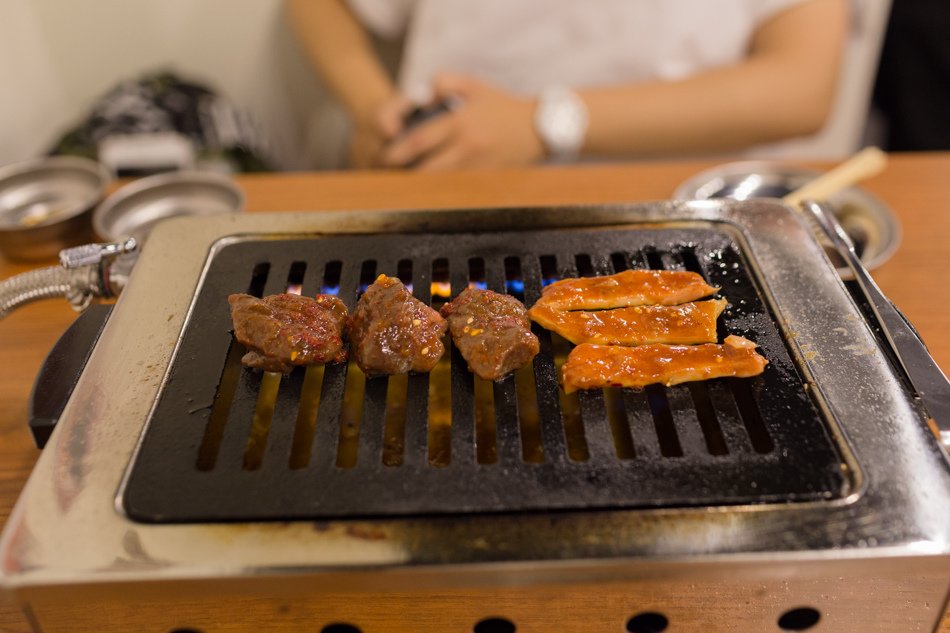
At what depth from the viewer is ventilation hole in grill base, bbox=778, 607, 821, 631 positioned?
3.15 feet

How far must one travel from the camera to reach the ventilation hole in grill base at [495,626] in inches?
38.5

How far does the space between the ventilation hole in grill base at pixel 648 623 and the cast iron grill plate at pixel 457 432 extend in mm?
194

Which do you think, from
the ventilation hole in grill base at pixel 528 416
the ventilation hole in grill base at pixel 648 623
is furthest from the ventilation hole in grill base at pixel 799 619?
the ventilation hole in grill base at pixel 528 416

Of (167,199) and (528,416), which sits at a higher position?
(528,416)

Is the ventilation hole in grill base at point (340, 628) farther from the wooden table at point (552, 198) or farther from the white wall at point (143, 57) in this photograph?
the white wall at point (143, 57)

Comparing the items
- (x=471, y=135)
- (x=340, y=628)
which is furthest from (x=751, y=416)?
(x=471, y=135)

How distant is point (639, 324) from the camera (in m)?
1.16

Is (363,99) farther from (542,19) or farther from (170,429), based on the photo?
(170,429)

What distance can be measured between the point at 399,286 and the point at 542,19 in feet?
6.56

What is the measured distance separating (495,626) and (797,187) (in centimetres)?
155

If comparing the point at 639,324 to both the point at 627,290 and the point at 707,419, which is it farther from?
the point at 707,419

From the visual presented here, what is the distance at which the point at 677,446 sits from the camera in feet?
3.30

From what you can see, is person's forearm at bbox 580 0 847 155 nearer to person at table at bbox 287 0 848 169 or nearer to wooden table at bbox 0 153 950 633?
person at table at bbox 287 0 848 169

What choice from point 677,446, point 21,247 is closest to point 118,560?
point 677,446
